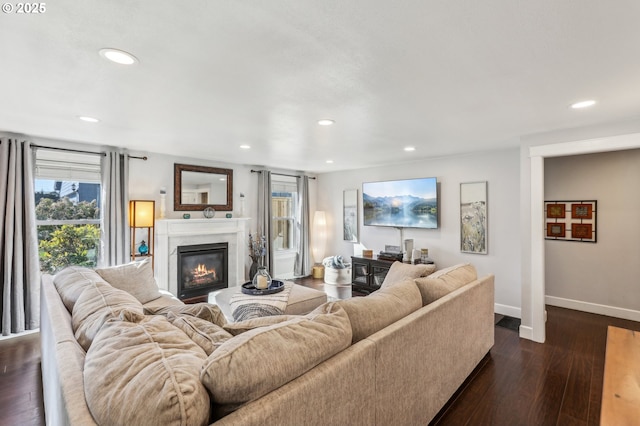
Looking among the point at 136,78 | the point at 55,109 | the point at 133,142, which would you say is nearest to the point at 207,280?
the point at 133,142

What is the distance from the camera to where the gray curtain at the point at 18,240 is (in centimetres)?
344

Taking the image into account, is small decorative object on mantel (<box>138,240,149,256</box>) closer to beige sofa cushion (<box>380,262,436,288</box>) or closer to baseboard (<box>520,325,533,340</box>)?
beige sofa cushion (<box>380,262,436,288</box>)

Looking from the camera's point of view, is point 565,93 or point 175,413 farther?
point 565,93

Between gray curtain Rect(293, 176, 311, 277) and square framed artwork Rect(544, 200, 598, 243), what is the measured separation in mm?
4181

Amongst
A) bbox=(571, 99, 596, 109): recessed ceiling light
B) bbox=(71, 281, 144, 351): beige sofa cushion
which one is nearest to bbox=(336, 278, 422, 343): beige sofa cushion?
bbox=(71, 281, 144, 351): beige sofa cushion

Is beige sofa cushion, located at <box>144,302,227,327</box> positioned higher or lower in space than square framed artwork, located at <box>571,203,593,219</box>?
lower

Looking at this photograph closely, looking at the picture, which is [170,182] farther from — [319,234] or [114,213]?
[319,234]

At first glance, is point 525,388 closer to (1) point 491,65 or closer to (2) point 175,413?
(1) point 491,65

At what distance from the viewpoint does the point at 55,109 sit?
2637 mm

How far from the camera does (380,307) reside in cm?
180

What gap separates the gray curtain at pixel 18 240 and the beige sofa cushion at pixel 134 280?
1199 mm

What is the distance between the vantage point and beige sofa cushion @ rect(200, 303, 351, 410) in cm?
99

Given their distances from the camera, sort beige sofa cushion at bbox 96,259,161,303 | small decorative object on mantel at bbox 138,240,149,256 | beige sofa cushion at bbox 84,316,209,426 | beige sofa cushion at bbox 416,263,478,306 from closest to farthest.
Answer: beige sofa cushion at bbox 84,316,209,426 < beige sofa cushion at bbox 416,263,478,306 < beige sofa cushion at bbox 96,259,161,303 < small decorative object on mantel at bbox 138,240,149,256

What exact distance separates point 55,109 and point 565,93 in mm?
4011
